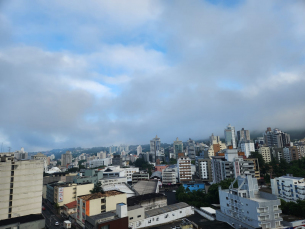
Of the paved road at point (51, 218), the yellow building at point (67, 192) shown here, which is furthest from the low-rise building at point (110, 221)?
the yellow building at point (67, 192)

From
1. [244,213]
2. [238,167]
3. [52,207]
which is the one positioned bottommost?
[52,207]

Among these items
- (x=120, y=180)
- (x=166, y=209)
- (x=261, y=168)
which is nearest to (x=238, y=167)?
(x=261, y=168)

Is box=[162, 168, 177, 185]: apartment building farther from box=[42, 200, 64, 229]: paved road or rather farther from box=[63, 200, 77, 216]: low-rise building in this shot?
box=[42, 200, 64, 229]: paved road

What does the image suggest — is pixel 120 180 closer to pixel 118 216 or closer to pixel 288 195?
pixel 118 216

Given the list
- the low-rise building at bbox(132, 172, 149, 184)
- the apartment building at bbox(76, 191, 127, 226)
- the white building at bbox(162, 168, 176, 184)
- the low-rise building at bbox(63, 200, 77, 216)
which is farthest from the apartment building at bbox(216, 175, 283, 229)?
the low-rise building at bbox(132, 172, 149, 184)

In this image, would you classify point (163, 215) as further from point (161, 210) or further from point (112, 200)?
point (112, 200)
